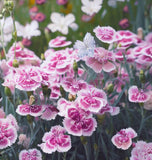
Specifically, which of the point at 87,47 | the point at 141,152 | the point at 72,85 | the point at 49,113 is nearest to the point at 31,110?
the point at 49,113

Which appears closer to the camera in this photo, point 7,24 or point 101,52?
point 101,52

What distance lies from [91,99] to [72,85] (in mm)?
137

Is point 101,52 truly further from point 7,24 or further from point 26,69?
point 7,24

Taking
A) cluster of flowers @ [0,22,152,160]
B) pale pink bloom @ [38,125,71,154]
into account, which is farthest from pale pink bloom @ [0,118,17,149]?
pale pink bloom @ [38,125,71,154]

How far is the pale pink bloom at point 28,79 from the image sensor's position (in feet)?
3.31

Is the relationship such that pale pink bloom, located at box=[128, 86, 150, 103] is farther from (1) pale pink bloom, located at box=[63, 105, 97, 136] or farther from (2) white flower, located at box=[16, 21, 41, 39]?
(2) white flower, located at box=[16, 21, 41, 39]

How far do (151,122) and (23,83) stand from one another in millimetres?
648

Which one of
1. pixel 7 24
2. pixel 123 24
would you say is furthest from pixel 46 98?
pixel 123 24

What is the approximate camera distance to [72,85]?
1.08 m

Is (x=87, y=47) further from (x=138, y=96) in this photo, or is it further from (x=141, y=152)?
(x=141, y=152)

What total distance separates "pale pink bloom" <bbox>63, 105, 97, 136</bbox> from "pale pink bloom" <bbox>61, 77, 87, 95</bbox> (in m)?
0.11

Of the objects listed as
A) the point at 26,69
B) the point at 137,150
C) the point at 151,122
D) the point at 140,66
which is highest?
the point at 26,69

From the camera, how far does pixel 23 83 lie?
39.9 inches

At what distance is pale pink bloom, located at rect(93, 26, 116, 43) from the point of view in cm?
110
